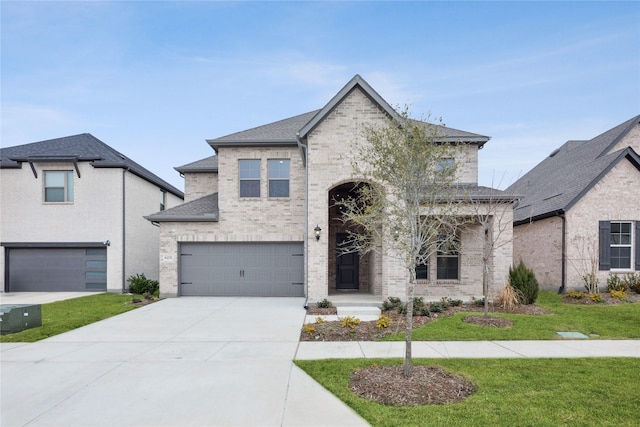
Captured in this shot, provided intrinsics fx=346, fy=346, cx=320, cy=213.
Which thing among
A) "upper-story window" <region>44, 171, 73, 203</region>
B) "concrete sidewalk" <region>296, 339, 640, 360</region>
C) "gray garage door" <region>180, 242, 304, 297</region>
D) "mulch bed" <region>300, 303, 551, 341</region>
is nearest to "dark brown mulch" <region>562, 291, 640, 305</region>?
"mulch bed" <region>300, 303, 551, 341</region>

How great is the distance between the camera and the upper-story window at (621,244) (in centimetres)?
1405

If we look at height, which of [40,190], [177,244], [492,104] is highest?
Result: [492,104]

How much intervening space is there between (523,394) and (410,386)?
153cm

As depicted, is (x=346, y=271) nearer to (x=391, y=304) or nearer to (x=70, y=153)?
(x=391, y=304)

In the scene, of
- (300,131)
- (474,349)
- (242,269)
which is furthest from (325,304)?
(300,131)

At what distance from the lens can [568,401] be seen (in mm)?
4590

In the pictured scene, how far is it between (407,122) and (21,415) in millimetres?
6856

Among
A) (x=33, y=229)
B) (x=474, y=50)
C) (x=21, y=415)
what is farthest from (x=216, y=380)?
(x=474, y=50)

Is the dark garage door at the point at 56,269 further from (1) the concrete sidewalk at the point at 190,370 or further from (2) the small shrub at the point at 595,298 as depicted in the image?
(2) the small shrub at the point at 595,298

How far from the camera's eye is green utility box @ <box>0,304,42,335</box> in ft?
27.6

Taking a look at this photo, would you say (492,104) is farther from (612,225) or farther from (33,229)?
(33,229)

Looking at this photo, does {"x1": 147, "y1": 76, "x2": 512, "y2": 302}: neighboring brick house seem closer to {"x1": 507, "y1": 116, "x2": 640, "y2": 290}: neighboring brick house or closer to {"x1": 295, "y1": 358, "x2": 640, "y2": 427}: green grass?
{"x1": 507, "y1": 116, "x2": 640, "y2": 290}: neighboring brick house

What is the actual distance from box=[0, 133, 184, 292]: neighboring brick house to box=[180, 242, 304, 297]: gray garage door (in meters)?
3.72

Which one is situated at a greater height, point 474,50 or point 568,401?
point 474,50
